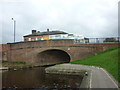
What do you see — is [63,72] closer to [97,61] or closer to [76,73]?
[76,73]

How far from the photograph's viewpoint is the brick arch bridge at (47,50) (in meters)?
33.7

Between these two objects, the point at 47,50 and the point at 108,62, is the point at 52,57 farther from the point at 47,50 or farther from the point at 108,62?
the point at 108,62

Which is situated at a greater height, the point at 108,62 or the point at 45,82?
the point at 108,62

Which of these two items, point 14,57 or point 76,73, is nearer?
point 76,73

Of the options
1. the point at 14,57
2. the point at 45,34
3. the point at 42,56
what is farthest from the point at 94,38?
the point at 45,34

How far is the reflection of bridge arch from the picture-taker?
133ft

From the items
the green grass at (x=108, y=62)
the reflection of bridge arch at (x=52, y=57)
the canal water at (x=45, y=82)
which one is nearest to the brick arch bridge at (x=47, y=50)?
the reflection of bridge arch at (x=52, y=57)

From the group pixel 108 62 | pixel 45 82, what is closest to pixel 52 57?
pixel 108 62

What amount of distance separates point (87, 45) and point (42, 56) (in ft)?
41.5

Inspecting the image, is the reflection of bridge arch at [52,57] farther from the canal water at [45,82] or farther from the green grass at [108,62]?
the canal water at [45,82]

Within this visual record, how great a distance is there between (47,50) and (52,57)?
17.2 ft

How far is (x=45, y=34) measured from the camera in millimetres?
61062

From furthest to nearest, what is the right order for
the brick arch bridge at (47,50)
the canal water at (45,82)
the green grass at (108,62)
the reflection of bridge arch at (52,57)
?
the reflection of bridge arch at (52,57)
the brick arch bridge at (47,50)
the green grass at (108,62)
the canal water at (45,82)

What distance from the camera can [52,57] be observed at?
142 feet
